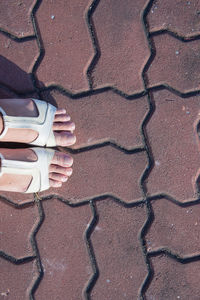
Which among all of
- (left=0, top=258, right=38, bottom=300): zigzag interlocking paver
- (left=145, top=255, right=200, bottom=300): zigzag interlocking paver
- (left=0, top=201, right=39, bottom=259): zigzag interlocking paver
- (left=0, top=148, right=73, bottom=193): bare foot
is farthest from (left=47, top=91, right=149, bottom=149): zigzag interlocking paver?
(left=0, top=258, right=38, bottom=300): zigzag interlocking paver

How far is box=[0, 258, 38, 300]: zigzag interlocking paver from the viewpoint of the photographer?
2.51 meters

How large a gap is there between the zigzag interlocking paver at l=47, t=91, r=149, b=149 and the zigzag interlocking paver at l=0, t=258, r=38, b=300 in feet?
3.02

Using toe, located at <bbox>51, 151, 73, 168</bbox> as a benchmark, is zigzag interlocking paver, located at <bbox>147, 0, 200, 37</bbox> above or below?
above

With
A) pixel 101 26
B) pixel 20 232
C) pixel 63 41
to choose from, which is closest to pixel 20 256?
pixel 20 232

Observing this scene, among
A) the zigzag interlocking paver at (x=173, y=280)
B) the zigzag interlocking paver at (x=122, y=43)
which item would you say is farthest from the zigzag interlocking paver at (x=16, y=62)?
the zigzag interlocking paver at (x=173, y=280)

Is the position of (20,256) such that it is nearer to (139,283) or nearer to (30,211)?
(30,211)

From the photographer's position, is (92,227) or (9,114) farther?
(92,227)

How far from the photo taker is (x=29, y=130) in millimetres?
2344

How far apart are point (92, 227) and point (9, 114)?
0.88m

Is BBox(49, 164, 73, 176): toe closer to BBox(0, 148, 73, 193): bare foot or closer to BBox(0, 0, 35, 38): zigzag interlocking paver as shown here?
BBox(0, 148, 73, 193): bare foot

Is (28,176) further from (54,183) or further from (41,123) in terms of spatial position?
(41,123)

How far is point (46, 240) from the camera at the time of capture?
2.51 metres

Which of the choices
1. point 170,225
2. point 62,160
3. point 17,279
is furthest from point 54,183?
point 170,225

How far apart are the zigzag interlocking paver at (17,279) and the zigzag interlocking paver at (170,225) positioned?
0.78 m
